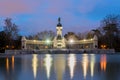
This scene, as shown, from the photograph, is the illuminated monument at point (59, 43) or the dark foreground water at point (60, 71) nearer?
the dark foreground water at point (60, 71)

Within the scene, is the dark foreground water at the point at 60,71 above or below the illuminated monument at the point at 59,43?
below

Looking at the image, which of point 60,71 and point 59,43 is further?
point 59,43

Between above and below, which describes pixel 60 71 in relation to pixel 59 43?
below

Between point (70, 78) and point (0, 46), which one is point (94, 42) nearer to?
point (0, 46)

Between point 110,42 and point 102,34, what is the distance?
8.79 metres

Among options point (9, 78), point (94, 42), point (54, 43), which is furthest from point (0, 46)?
point (9, 78)

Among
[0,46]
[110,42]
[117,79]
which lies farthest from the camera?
[110,42]

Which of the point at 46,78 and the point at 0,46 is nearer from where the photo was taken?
the point at 46,78

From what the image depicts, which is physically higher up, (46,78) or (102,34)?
(102,34)

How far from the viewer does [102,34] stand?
102 m

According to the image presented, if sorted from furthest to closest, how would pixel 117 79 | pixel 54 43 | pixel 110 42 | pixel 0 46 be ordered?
pixel 54 43 < pixel 110 42 < pixel 0 46 < pixel 117 79

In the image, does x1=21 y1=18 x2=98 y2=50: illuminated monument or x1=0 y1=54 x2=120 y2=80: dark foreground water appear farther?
x1=21 y1=18 x2=98 y2=50: illuminated monument

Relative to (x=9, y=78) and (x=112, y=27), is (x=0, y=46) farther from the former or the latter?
(x=9, y=78)

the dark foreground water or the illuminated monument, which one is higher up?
the illuminated monument
